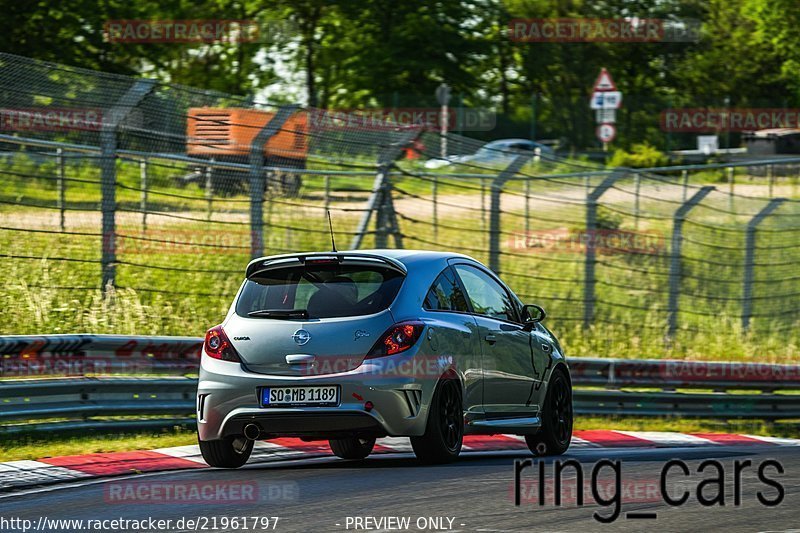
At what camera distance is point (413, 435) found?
959 cm

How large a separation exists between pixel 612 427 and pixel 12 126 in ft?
20.2

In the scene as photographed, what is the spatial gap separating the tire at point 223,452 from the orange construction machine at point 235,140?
5387mm

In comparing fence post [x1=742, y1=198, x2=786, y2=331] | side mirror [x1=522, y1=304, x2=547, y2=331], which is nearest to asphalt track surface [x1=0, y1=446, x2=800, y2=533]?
side mirror [x1=522, y1=304, x2=547, y2=331]

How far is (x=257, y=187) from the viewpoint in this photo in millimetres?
15516

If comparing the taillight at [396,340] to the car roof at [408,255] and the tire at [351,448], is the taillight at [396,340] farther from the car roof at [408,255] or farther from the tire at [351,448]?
the tire at [351,448]

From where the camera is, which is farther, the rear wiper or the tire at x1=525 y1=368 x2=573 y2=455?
the tire at x1=525 y1=368 x2=573 y2=455

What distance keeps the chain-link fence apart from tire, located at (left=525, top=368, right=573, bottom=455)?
3.07 meters

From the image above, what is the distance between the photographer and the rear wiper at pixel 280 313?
9648 millimetres

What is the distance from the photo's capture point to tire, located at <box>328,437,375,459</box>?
11.0 metres

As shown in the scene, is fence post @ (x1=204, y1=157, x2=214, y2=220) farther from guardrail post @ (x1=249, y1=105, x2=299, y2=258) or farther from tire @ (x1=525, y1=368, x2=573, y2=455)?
tire @ (x1=525, y1=368, x2=573, y2=455)

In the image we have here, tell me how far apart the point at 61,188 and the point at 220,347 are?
17.1 ft

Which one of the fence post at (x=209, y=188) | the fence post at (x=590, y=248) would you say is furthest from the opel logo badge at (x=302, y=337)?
the fence post at (x=590, y=248)

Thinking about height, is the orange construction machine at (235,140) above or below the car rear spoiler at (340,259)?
above

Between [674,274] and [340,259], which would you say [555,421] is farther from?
[674,274]
